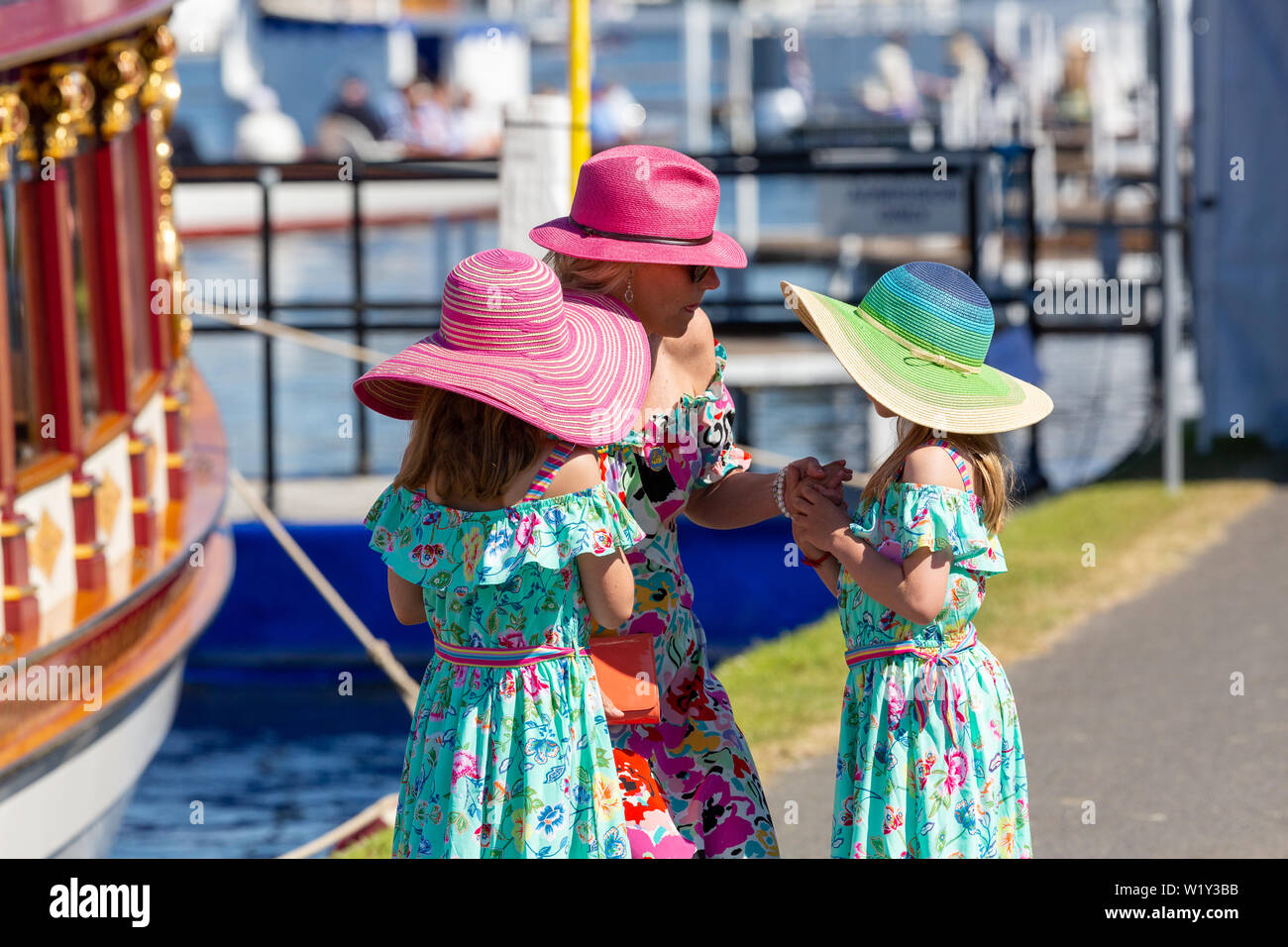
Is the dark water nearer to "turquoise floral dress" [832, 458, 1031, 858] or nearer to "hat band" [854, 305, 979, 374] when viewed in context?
"turquoise floral dress" [832, 458, 1031, 858]

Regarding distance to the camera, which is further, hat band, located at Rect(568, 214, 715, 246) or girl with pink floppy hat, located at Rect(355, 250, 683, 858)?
hat band, located at Rect(568, 214, 715, 246)

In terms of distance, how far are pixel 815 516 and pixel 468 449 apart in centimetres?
58

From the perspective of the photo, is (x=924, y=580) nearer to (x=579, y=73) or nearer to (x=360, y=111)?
(x=579, y=73)

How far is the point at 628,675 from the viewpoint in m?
2.98

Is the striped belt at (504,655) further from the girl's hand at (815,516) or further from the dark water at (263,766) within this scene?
the dark water at (263,766)

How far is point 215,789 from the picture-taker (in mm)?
7562

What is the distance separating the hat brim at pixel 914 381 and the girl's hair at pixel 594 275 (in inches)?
10.7

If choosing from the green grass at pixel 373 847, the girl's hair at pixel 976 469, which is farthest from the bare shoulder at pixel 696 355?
the green grass at pixel 373 847

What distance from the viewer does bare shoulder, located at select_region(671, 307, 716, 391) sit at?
3.15 metres

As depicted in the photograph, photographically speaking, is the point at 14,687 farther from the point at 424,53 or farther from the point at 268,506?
the point at 424,53

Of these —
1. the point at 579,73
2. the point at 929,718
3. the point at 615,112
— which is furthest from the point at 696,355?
the point at 615,112

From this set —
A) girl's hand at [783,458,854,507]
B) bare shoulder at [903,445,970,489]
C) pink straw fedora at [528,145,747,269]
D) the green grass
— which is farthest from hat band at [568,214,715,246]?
the green grass
